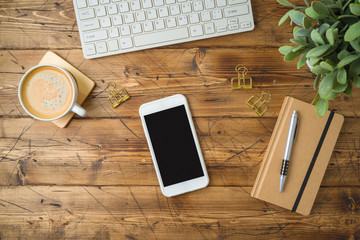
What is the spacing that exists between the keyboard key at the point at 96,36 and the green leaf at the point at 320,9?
1.78ft

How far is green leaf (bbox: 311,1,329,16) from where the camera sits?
508 mm

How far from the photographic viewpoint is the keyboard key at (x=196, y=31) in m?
0.79

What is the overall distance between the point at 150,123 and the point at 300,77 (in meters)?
0.46

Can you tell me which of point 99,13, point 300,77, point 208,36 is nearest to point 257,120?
point 300,77

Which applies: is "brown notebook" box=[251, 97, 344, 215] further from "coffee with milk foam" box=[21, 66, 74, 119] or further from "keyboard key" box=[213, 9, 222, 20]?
"coffee with milk foam" box=[21, 66, 74, 119]

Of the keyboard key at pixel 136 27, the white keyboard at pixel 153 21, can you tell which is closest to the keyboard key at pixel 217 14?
the white keyboard at pixel 153 21

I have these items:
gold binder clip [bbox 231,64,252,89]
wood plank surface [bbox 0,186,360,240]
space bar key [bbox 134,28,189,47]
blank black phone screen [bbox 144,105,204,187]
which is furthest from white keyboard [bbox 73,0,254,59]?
wood plank surface [bbox 0,186,360,240]

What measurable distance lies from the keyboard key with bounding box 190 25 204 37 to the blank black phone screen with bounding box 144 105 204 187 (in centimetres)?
21

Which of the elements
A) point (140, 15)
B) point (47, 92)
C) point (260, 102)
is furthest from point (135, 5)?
point (260, 102)

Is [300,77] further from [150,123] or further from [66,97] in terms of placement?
[66,97]

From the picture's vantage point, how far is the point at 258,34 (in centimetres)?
81

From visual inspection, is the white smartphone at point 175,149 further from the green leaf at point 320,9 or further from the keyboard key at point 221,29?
the green leaf at point 320,9

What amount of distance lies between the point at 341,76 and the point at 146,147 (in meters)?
0.54

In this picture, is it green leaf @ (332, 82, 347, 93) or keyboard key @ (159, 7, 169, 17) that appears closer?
green leaf @ (332, 82, 347, 93)
